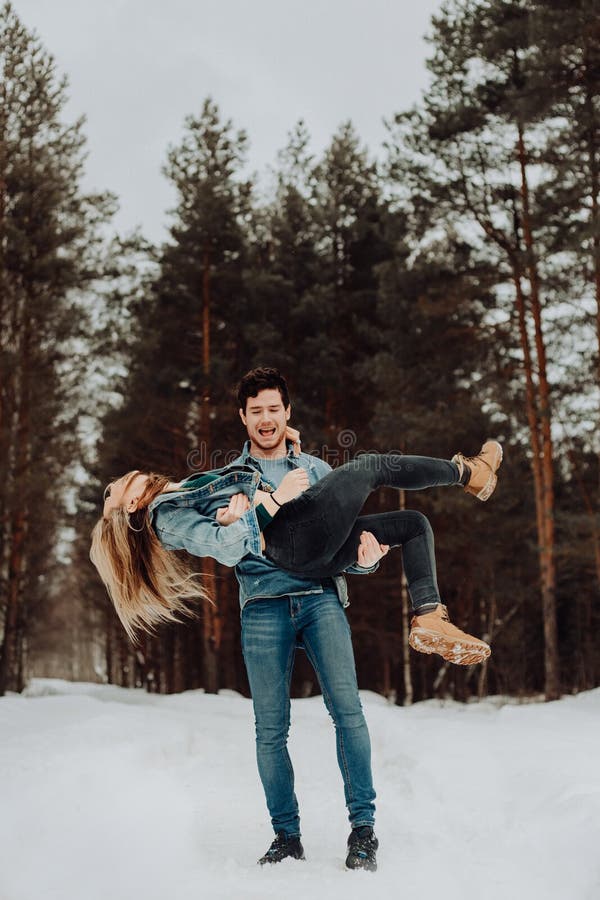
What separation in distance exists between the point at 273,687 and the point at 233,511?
0.94 meters

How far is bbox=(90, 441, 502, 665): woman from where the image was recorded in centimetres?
348

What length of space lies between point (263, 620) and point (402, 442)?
13012 millimetres

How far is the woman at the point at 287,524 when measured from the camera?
348cm

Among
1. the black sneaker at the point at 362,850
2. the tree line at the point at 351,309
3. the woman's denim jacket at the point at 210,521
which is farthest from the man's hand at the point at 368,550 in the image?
the tree line at the point at 351,309

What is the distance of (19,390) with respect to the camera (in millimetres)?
16094

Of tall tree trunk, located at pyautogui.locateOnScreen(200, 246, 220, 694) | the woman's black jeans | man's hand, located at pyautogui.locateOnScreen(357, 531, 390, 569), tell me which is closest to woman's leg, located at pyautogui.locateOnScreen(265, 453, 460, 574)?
the woman's black jeans

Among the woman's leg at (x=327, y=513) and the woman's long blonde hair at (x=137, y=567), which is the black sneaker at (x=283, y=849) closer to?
the woman's long blonde hair at (x=137, y=567)

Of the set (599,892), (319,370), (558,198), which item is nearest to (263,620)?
(599,892)

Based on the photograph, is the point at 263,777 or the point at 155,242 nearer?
the point at 263,777

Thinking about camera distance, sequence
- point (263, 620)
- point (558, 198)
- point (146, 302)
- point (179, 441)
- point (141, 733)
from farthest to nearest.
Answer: point (146, 302)
point (179, 441)
point (558, 198)
point (141, 733)
point (263, 620)

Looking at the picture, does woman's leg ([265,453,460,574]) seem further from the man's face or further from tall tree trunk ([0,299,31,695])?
tall tree trunk ([0,299,31,695])

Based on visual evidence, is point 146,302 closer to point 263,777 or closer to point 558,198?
point 558,198

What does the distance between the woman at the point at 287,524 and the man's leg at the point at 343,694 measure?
0.25 metres

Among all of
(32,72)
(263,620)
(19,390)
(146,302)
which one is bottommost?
(263,620)
